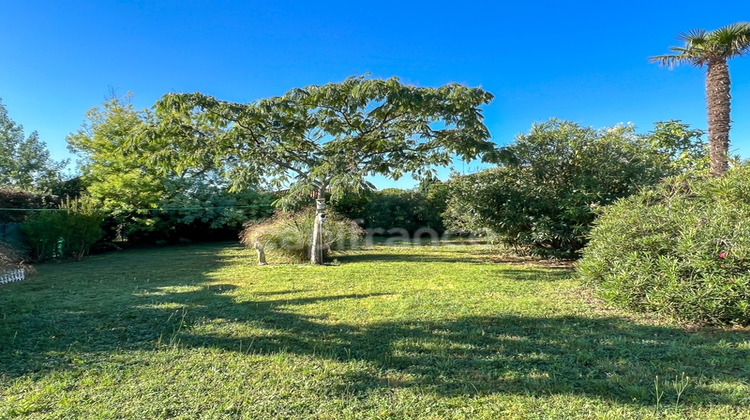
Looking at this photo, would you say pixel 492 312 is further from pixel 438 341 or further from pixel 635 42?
pixel 635 42

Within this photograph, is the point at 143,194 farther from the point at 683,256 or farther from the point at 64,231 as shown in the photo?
the point at 683,256

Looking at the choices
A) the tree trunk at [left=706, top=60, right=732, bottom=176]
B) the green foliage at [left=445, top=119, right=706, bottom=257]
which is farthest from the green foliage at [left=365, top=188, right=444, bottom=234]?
the tree trunk at [left=706, top=60, right=732, bottom=176]

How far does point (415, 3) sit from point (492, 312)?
25.5 ft

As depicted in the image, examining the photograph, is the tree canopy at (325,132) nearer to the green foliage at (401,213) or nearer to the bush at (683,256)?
the bush at (683,256)

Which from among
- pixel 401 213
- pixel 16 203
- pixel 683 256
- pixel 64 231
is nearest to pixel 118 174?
pixel 16 203

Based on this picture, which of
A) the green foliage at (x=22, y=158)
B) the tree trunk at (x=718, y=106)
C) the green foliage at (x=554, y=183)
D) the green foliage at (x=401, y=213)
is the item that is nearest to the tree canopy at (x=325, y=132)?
the green foliage at (x=554, y=183)

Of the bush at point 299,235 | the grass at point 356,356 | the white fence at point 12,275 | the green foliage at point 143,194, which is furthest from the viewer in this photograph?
the green foliage at point 143,194

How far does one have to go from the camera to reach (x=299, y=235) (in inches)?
372

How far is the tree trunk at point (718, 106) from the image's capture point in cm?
880

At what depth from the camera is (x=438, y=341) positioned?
343 cm

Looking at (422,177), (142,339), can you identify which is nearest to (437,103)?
(422,177)

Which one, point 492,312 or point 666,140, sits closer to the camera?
point 492,312

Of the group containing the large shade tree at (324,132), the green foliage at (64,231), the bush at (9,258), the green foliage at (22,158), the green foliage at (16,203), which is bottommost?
the bush at (9,258)

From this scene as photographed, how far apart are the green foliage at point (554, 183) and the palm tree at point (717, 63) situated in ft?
5.29
